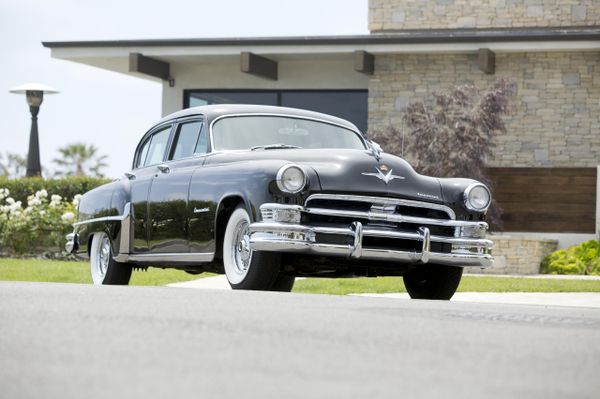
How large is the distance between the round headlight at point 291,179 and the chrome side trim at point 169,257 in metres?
1.08

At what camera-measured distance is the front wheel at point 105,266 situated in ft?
40.0

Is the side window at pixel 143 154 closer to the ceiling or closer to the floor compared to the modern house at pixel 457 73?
closer to the floor

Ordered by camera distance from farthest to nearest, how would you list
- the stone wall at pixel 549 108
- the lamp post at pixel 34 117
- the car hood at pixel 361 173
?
the lamp post at pixel 34 117, the stone wall at pixel 549 108, the car hood at pixel 361 173

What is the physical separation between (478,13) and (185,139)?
49.6ft

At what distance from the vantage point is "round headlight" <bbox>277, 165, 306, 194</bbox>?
30.8 ft

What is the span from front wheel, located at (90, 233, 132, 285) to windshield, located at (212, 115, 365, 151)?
6.44 feet

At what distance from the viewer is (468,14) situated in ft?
83.7

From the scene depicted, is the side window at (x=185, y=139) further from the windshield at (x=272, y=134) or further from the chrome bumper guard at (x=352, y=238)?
the chrome bumper guard at (x=352, y=238)

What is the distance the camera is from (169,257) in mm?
10812

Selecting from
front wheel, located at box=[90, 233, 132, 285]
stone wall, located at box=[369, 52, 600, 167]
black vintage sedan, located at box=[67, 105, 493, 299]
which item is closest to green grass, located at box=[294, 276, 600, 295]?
black vintage sedan, located at box=[67, 105, 493, 299]

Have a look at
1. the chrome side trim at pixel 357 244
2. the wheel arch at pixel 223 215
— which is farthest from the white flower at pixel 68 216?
the chrome side trim at pixel 357 244

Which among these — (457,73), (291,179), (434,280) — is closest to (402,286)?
(434,280)

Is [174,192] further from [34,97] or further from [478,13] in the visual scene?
[34,97]

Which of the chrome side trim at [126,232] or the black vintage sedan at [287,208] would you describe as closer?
the black vintage sedan at [287,208]
